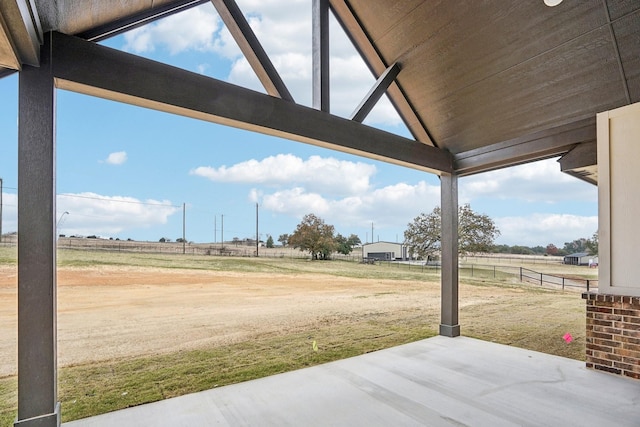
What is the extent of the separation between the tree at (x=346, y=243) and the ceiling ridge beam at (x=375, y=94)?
2435mm

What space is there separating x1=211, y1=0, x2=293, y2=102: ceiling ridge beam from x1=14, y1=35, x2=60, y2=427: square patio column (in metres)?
1.26

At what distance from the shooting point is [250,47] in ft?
9.41

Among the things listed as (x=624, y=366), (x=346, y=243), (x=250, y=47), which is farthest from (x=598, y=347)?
(x=250, y=47)

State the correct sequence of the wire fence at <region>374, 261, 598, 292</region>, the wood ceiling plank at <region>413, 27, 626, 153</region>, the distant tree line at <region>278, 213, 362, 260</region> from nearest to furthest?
the wood ceiling plank at <region>413, 27, 626, 153</region> < the distant tree line at <region>278, 213, 362, 260</region> < the wire fence at <region>374, 261, 598, 292</region>

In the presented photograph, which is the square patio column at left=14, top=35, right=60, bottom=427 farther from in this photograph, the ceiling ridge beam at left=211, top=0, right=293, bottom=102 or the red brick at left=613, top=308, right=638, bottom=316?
the red brick at left=613, top=308, right=638, bottom=316

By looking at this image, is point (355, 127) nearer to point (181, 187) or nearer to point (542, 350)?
point (181, 187)

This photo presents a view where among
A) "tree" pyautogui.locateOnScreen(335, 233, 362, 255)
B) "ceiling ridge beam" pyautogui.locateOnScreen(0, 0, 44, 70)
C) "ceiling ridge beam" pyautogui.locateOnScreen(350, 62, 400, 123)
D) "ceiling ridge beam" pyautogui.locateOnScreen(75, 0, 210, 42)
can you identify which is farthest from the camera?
"tree" pyautogui.locateOnScreen(335, 233, 362, 255)

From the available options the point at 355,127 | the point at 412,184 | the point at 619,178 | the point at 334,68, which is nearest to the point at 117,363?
the point at 355,127

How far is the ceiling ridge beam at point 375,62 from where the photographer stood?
3.77 m

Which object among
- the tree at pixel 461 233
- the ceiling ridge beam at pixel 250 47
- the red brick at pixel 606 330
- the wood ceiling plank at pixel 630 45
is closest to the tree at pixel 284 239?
the ceiling ridge beam at pixel 250 47

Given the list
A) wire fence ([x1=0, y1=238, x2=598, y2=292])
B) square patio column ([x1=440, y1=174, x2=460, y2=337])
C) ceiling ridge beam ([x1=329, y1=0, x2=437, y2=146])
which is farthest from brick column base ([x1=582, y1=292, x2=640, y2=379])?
ceiling ridge beam ([x1=329, y1=0, x2=437, y2=146])

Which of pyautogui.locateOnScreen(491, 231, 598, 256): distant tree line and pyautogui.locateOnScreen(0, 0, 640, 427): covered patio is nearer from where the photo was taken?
pyautogui.locateOnScreen(0, 0, 640, 427): covered patio

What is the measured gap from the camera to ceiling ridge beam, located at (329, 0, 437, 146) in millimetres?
3773

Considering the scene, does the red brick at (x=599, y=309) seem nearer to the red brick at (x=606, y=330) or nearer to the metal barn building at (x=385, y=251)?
the red brick at (x=606, y=330)
